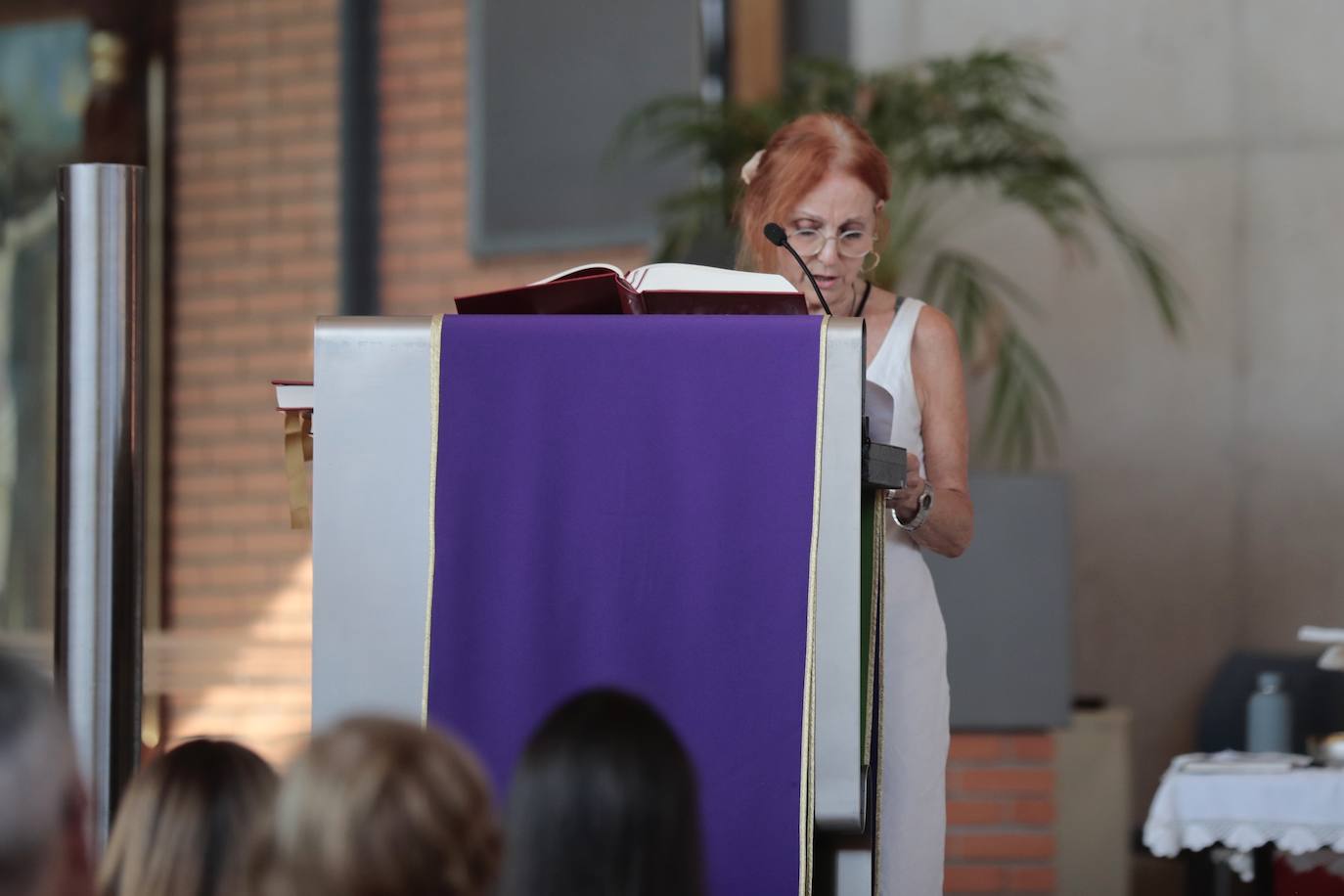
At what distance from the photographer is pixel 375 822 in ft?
3.74

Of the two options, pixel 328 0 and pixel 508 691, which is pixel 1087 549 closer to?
pixel 328 0

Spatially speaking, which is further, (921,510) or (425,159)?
(425,159)

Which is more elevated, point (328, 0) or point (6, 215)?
point (328, 0)

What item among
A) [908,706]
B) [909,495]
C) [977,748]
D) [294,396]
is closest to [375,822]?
[294,396]

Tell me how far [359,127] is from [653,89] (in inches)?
39.4

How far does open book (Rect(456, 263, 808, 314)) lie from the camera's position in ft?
5.69

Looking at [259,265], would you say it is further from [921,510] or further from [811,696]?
[811,696]

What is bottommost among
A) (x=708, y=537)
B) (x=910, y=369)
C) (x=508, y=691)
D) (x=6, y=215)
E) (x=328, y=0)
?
(x=508, y=691)

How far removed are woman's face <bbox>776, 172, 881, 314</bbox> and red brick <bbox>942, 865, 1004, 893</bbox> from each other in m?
2.57

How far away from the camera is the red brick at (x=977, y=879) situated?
4.41 meters

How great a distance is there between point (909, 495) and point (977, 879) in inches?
105

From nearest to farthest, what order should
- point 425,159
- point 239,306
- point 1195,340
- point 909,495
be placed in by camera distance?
point 909,495
point 1195,340
point 425,159
point 239,306

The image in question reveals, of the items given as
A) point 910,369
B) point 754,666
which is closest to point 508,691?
point 754,666

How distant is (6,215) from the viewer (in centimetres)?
550
